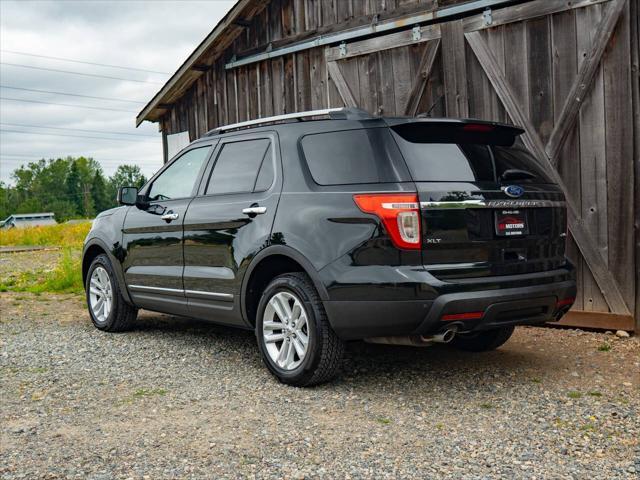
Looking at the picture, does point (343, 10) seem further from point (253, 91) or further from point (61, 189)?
point (61, 189)

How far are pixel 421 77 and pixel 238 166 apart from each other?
3.38 meters

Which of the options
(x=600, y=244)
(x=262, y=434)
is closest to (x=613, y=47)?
(x=600, y=244)

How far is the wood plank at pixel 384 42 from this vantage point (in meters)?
8.62

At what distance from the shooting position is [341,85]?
966cm

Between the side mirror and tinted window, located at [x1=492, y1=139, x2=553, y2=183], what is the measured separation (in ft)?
11.3

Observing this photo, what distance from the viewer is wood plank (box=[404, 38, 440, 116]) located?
858 centimetres

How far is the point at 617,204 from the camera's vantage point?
23.7ft

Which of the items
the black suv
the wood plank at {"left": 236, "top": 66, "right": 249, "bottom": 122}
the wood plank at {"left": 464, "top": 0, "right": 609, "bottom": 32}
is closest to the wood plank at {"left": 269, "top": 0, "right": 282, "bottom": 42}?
the wood plank at {"left": 236, "top": 66, "right": 249, "bottom": 122}

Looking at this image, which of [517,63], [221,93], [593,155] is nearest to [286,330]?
[593,155]

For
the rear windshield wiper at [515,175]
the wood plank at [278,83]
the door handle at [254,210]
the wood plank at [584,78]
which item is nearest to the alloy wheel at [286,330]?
the door handle at [254,210]

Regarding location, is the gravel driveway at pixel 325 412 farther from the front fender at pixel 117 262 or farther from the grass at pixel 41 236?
the grass at pixel 41 236

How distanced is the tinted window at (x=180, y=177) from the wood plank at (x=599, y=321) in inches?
157

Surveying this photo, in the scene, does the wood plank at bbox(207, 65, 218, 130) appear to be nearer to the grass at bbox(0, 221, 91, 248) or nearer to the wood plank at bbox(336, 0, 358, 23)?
the wood plank at bbox(336, 0, 358, 23)

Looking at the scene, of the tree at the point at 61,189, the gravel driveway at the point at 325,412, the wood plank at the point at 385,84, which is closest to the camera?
the gravel driveway at the point at 325,412
